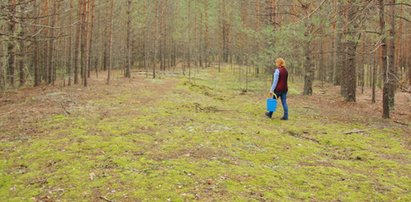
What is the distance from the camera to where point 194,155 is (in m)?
7.28

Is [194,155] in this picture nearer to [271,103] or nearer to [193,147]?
[193,147]

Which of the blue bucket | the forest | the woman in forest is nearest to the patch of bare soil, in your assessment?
the forest

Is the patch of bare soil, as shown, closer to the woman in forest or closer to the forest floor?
the forest floor

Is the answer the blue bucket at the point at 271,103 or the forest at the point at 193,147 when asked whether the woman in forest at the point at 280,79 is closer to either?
the blue bucket at the point at 271,103

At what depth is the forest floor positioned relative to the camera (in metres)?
5.61

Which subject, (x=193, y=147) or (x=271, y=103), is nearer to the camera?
(x=193, y=147)

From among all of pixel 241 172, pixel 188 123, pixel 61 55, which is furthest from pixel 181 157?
pixel 61 55

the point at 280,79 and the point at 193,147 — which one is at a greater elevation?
the point at 280,79

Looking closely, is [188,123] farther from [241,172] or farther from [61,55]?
[61,55]

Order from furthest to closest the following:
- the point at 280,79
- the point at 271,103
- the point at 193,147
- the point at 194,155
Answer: the point at 271,103 < the point at 280,79 < the point at 193,147 < the point at 194,155

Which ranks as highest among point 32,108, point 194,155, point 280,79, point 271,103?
point 280,79

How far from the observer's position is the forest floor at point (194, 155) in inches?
221

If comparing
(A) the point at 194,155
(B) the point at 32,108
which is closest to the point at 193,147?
(A) the point at 194,155

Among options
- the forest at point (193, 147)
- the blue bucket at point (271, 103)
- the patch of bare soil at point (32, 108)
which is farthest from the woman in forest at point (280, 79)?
the patch of bare soil at point (32, 108)
